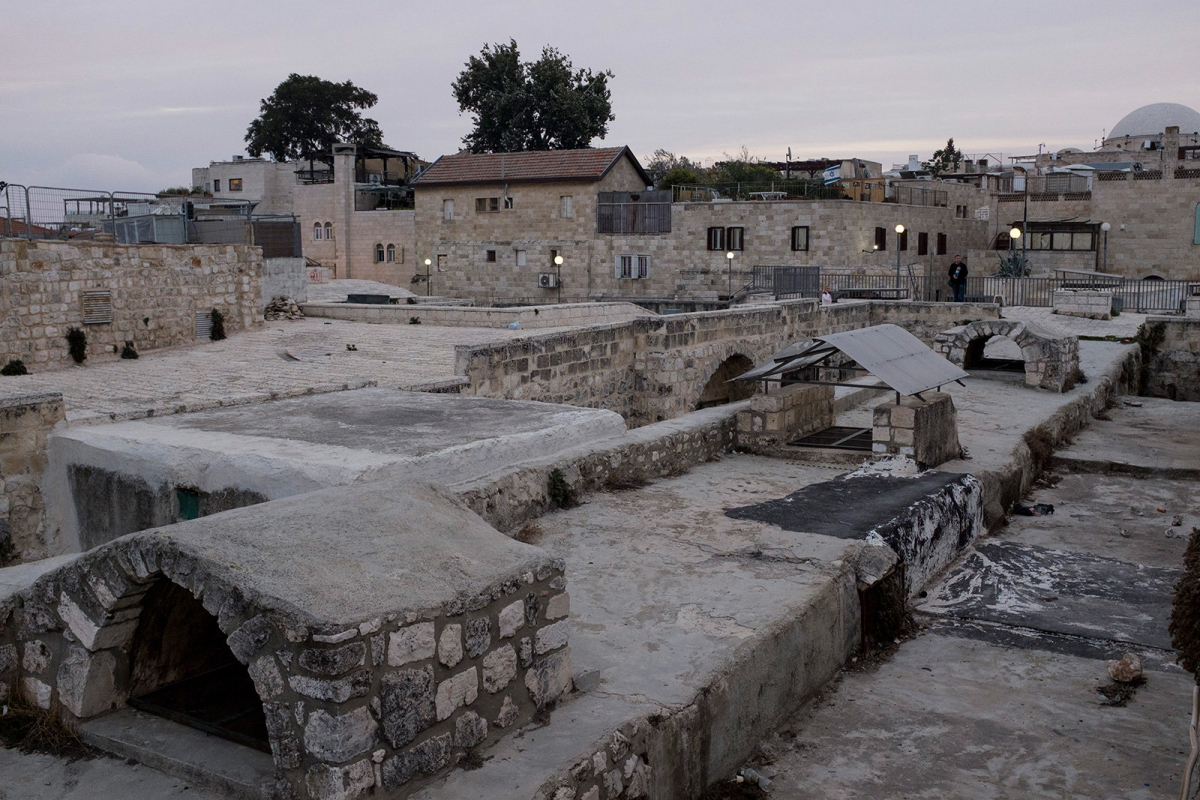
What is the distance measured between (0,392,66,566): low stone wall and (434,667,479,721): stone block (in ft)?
19.5

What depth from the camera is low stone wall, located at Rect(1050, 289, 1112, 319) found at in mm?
23875

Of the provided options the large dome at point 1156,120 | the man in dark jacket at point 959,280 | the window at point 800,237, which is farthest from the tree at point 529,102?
the large dome at point 1156,120

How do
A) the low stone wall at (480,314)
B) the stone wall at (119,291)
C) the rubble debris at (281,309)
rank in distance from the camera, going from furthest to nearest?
the rubble debris at (281,309)
the low stone wall at (480,314)
the stone wall at (119,291)

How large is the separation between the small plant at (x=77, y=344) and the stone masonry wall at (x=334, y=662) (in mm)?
11987

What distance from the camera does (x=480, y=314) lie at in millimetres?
20453

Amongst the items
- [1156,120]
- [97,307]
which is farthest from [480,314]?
[1156,120]

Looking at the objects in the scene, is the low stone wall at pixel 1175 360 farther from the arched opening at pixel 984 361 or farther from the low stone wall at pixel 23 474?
the low stone wall at pixel 23 474

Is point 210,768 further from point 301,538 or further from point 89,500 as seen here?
point 89,500

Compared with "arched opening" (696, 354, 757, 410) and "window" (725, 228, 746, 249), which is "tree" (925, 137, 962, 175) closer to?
"window" (725, 228, 746, 249)

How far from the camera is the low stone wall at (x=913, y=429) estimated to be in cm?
948

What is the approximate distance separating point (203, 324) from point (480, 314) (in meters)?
5.32

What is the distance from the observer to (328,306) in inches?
873

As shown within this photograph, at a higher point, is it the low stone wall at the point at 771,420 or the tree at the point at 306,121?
the tree at the point at 306,121

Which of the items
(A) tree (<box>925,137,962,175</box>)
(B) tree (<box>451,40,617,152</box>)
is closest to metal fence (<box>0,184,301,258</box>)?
(B) tree (<box>451,40,617,152</box>)
